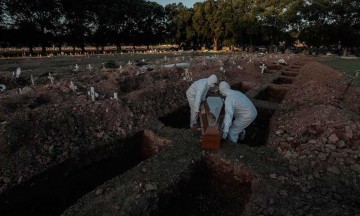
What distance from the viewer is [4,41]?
34.5 metres

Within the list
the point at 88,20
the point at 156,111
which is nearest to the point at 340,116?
the point at 156,111

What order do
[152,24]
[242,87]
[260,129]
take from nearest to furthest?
[260,129] < [242,87] < [152,24]

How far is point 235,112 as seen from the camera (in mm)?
6441

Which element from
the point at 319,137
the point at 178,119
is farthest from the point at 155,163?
the point at 178,119

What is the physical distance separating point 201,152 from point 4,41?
38.9 meters

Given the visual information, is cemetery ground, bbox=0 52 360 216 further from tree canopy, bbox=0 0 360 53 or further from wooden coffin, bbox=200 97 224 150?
tree canopy, bbox=0 0 360 53

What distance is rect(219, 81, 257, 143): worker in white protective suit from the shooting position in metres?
5.98

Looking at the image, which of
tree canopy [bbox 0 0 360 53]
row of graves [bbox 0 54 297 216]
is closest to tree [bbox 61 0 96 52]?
tree canopy [bbox 0 0 360 53]

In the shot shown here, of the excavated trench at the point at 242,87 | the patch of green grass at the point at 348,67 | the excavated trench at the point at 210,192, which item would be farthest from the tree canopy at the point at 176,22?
the excavated trench at the point at 210,192

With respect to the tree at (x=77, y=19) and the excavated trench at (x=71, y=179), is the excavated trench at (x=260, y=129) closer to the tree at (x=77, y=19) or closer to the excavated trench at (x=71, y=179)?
the excavated trench at (x=71, y=179)

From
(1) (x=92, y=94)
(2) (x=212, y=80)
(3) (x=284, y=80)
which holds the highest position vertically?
(2) (x=212, y=80)

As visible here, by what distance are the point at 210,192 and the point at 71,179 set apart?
3.19m

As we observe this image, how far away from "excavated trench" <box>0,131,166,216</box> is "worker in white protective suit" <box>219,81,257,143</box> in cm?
174

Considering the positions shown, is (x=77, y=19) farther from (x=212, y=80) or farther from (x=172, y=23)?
(x=212, y=80)
